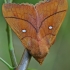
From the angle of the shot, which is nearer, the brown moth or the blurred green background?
the brown moth

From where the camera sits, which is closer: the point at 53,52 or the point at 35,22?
the point at 35,22

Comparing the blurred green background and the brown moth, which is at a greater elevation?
the brown moth

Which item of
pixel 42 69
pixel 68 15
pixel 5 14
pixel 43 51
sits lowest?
pixel 42 69

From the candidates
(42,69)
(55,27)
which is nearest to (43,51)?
(55,27)

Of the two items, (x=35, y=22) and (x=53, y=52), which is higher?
(x=35, y=22)

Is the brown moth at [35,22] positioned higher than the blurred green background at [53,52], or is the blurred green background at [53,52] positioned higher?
the brown moth at [35,22]

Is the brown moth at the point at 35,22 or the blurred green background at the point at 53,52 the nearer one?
the brown moth at the point at 35,22

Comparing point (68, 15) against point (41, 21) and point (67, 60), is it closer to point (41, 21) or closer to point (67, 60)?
point (67, 60)

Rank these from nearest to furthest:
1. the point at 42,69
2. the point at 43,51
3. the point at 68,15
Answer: the point at 43,51 < the point at 68,15 < the point at 42,69
